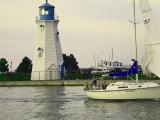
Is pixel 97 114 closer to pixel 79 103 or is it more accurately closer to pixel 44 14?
pixel 79 103

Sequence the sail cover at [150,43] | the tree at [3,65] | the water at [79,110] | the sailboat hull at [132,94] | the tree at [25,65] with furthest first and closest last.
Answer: the tree at [3,65] < the tree at [25,65] < the sail cover at [150,43] < the sailboat hull at [132,94] < the water at [79,110]

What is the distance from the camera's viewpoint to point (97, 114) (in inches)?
1543

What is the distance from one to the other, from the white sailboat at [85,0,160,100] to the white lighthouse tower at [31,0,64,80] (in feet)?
125

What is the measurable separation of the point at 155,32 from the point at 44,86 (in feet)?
121

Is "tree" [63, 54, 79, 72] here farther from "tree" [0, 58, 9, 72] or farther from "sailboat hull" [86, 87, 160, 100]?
"sailboat hull" [86, 87, 160, 100]

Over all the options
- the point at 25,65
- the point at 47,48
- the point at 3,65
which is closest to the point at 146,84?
the point at 47,48

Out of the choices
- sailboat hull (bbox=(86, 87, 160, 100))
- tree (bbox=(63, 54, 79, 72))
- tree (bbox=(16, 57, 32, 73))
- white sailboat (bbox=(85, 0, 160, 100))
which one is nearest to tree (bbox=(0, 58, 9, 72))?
tree (bbox=(16, 57, 32, 73))

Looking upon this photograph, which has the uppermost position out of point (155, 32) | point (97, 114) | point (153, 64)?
point (155, 32)

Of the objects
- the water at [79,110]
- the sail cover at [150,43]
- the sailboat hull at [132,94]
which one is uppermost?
the sail cover at [150,43]

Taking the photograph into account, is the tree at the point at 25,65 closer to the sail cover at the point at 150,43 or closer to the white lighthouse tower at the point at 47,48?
the white lighthouse tower at the point at 47,48

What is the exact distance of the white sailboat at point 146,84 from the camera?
46094 millimetres

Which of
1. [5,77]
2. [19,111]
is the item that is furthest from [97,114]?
[5,77]

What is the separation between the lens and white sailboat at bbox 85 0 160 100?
4609 centimetres

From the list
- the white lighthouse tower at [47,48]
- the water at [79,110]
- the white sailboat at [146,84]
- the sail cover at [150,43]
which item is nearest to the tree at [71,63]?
the white lighthouse tower at [47,48]
